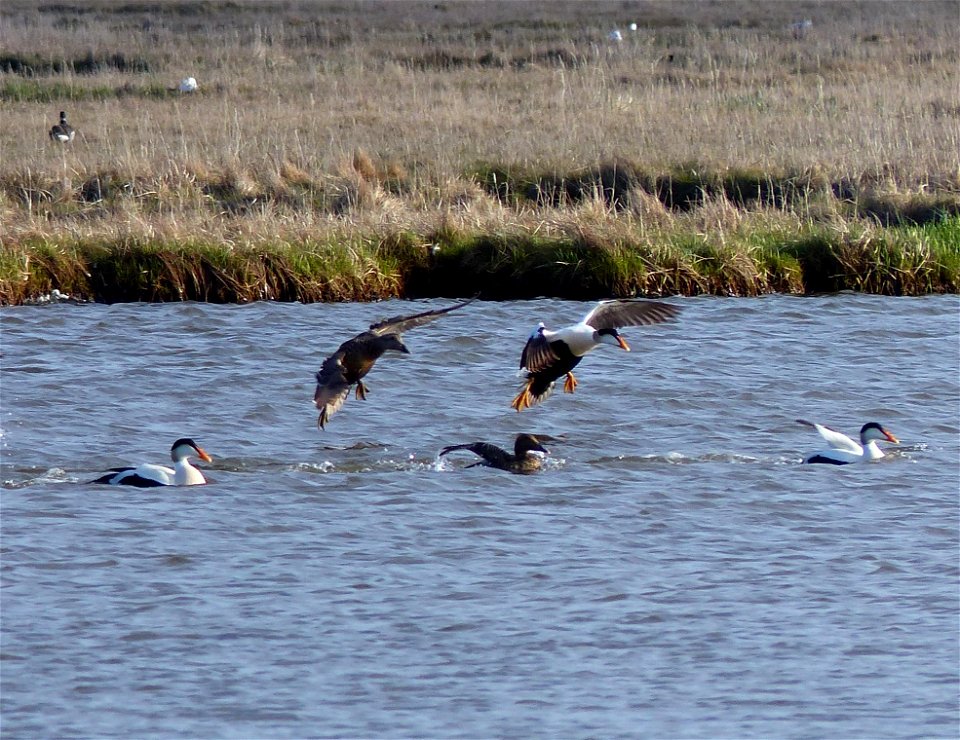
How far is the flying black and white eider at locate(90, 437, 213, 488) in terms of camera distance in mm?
7469

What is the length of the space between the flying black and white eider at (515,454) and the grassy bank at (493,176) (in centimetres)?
373

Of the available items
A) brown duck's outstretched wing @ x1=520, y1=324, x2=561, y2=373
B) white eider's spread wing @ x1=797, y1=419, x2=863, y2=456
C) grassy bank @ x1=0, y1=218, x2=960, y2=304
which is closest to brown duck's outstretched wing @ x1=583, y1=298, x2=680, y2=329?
brown duck's outstretched wing @ x1=520, y1=324, x2=561, y2=373

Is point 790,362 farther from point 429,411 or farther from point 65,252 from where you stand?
point 65,252

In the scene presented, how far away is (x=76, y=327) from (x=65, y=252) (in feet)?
2.84

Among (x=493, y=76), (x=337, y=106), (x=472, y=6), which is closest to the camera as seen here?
(x=337, y=106)

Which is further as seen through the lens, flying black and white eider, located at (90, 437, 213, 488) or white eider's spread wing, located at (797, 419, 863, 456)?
white eider's spread wing, located at (797, 419, 863, 456)

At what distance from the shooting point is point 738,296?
1166 cm

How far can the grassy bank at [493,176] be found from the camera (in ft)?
37.7

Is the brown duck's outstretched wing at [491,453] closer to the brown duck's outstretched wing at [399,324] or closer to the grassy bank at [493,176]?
the brown duck's outstretched wing at [399,324]

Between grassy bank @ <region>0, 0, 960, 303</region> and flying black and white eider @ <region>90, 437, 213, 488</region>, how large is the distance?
383cm

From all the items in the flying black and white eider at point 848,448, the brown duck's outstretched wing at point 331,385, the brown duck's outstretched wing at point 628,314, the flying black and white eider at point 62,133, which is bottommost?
the flying black and white eider at point 848,448

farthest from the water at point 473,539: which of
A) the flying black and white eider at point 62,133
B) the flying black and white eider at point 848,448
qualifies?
the flying black and white eider at point 62,133

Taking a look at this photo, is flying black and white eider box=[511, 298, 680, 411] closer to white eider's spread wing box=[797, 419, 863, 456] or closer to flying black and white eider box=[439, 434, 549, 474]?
flying black and white eider box=[439, 434, 549, 474]

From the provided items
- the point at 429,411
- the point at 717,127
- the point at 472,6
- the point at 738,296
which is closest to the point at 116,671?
the point at 429,411
